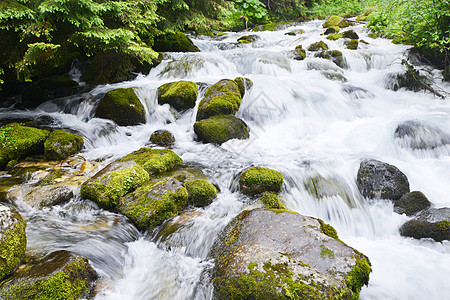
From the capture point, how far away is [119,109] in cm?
827

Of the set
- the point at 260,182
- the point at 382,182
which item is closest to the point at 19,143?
the point at 260,182

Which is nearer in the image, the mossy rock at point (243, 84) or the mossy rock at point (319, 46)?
the mossy rock at point (243, 84)

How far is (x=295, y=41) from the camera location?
672 inches

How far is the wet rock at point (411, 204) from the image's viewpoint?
458cm

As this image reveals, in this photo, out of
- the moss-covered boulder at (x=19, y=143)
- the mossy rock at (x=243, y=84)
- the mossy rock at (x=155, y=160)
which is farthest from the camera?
the mossy rock at (x=243, y=84)

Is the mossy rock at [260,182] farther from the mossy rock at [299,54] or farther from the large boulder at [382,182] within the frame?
the mossy rock at [299,54]

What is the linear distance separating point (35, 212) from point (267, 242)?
12.0ft

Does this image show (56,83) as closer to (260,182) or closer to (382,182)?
(260,182)

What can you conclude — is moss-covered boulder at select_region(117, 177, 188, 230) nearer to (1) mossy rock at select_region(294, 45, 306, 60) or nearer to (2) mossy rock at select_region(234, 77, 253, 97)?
(2) mossy rock at select_region(234, 77, 253, 97)

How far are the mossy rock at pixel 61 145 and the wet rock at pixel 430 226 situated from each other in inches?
284

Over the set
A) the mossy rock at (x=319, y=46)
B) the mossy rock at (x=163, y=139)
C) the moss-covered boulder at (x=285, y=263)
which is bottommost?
the mossy rock at (x=163, y=139)

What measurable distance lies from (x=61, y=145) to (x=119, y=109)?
256 cm

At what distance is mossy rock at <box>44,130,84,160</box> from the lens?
593 centimetres

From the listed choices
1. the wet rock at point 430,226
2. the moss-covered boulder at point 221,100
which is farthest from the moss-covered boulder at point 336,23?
the wet rock at point 430,226
